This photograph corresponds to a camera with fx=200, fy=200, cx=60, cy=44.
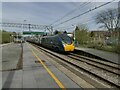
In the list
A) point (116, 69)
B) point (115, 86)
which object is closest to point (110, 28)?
point (116, 69)

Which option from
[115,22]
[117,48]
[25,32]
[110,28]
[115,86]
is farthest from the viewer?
[25,32]

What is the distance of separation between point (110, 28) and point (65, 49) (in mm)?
47368

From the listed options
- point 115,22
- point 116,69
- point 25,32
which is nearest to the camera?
point 116,69

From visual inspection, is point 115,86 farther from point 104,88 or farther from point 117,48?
point 117,48

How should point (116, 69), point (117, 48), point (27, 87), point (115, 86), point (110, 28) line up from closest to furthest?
point (27, 87), point (115, 86), point (116, 69), point (117, 48), point (110, 28)

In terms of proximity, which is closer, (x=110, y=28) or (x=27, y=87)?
(x=27, y=87)

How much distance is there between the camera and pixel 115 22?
213 ft

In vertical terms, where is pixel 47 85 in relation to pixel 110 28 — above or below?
below

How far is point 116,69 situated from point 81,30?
44.2 meters

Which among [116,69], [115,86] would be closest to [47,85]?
[115,86]

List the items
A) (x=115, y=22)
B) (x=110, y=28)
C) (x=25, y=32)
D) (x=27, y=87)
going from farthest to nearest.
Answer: (x=25, y=32)
(x=110, y=28)
(x=115, y=22)
(x=27, y=87)

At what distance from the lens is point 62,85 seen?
7.52 meters

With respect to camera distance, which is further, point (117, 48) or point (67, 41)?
point (67, 41)

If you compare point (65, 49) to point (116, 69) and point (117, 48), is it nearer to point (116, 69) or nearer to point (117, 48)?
point (117, 48)
